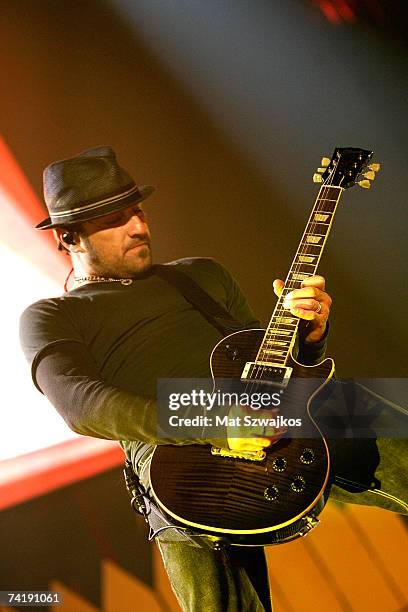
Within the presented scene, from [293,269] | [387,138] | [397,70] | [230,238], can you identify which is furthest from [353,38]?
[293,269]

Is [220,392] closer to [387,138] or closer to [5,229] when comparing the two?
[5,229]

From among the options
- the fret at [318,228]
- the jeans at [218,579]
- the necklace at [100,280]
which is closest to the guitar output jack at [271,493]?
the jeans at [218,579]

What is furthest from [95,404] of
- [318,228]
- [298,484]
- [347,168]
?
[347,168]

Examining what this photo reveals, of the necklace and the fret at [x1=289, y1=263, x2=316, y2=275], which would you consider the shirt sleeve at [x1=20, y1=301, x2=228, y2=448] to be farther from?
the fret at [x1=289, y1=263, x2=316, y2=275]

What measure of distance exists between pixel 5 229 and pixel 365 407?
119cm

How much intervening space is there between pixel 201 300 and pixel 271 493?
0.66m

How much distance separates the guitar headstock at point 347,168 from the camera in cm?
170

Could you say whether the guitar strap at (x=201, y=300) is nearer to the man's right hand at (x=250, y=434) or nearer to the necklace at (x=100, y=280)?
the necklace at (x=100, y=280)

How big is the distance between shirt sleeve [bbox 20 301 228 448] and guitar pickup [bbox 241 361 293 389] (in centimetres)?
17

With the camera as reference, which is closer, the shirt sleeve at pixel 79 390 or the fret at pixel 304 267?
the shirt sleeve at pixel 79 390

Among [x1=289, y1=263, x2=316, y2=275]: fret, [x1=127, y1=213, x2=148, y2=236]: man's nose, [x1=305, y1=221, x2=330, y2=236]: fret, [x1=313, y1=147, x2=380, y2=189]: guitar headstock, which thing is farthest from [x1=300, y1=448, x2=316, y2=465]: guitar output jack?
[x1=127, y1=213, x2=148, y2=236]: man's nose

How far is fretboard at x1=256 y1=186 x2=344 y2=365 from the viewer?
1519mm

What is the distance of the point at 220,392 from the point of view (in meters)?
1.51

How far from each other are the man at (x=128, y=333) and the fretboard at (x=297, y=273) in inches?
1.9
